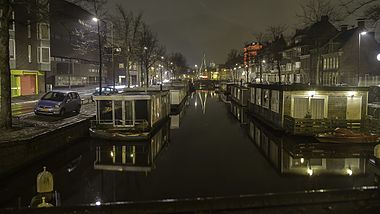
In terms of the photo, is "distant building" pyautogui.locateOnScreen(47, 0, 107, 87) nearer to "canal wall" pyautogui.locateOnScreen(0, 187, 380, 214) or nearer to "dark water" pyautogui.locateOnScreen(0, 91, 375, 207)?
"dark water" pyautogui.locateOnScreen(0, 91, 375, 207)

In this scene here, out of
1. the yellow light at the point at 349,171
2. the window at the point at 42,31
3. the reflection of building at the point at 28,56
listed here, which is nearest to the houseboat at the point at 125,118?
the yellow light at the point at 349,171

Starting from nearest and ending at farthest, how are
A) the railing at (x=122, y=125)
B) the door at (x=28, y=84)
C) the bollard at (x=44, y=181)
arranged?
the bollard at (x=44, y=181)
the railing at (x=122, y=125)
the door at (x=28, y=84)

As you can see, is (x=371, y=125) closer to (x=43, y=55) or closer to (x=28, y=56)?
(x=28, y=56)

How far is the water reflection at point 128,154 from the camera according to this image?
18.6 meters

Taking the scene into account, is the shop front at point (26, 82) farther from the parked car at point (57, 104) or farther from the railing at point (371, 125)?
the railing at point (371, 125)

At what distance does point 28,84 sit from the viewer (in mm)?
52438

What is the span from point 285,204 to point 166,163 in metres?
12.4

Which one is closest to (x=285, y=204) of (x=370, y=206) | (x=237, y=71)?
(x=370, y=206)

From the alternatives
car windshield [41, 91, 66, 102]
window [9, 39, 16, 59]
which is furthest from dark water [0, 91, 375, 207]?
window [9, 39, 16, 59]

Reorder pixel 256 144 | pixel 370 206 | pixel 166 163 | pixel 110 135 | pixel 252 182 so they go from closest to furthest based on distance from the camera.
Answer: pixel 370 206
pixel 252 182
pixel 166 163
pixel 110 135
pixel 256 144

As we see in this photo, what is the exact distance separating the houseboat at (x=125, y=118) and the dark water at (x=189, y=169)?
74cm

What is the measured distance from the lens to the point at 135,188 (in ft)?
49.1

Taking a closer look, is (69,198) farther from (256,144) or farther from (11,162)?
(256,144)

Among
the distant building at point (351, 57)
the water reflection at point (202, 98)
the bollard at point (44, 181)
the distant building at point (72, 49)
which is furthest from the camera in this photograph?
the distant building at point (72, 49)
